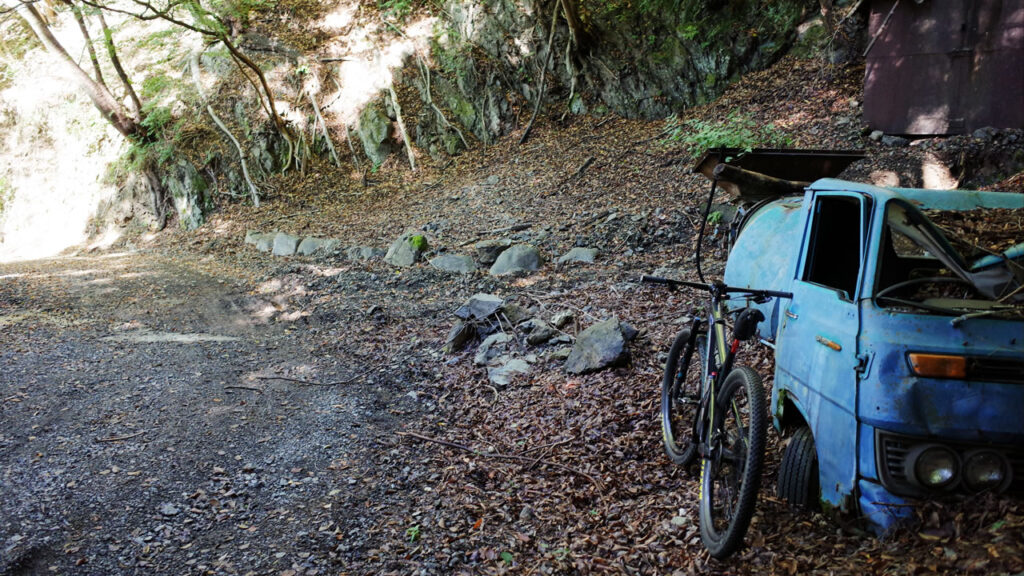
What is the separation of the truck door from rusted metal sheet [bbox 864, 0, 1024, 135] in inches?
338

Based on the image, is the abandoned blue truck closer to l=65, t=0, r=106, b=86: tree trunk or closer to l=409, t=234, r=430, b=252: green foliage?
l=409, t=234, r=430, b=252: green foliage

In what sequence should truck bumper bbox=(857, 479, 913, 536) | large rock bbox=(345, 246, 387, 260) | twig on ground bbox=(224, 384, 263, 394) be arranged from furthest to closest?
large rock bbox=(345, 246, 387, 260)
twig on ground bbox=(224, 384, 263, 394)
truck bumper bbox=(857, 479, 913, 536)

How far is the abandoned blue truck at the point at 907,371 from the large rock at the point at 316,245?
11105 millimetres

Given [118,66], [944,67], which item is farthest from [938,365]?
[118,66]

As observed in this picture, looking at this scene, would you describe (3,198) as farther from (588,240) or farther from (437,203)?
(588,240)

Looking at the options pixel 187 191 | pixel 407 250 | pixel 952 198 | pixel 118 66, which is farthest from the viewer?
pixel 187 191

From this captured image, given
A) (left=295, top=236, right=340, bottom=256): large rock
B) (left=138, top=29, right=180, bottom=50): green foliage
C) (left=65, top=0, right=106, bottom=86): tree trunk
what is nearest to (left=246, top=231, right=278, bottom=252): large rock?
(left=295, top=236, right=340, bottom=256): large rock

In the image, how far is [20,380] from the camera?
6.42 m

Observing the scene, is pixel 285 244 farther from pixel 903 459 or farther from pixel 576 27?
pixel 903 459

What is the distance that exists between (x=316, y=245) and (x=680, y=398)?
426 inches

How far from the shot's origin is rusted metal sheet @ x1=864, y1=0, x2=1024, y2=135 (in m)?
9.89

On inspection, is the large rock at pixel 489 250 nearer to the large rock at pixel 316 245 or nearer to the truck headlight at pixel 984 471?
the large rock at pixel 316 245

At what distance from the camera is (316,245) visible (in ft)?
44.4

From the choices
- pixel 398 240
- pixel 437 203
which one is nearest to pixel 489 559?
pixel 398 240
